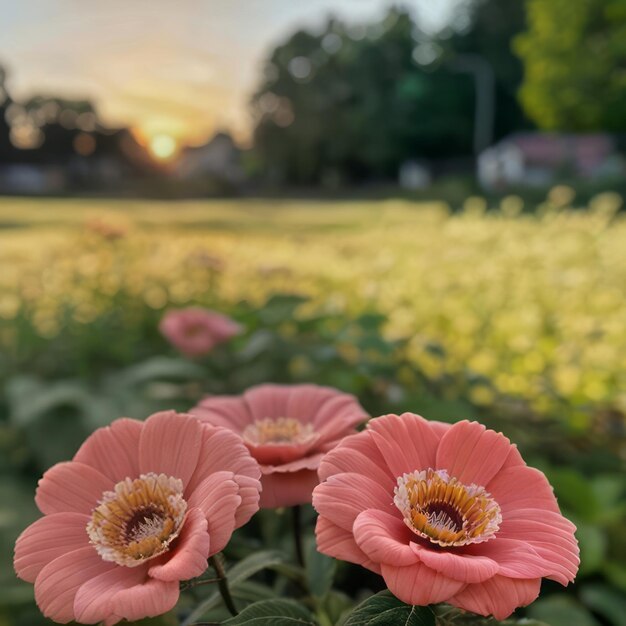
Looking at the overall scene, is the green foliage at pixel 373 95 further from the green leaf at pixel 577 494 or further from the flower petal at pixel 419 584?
the flower petal at pixel 419 584

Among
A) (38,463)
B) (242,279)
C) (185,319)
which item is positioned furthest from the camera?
(242,279)

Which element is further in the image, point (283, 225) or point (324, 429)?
point (283, 225)

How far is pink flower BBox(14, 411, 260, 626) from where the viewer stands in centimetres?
27

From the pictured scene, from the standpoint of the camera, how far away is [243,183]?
21.4 feet

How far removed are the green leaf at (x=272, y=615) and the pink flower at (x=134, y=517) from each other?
4 cm

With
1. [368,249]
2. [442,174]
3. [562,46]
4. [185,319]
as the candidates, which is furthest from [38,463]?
[442,174]

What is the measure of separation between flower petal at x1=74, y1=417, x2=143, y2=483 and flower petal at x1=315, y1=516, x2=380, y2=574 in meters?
0.10

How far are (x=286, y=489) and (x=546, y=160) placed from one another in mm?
14882

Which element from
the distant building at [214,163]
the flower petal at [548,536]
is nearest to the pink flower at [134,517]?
the flower petal at [548,536]

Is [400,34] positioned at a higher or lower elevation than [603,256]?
higher

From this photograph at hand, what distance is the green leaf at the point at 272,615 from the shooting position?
0.99 ft

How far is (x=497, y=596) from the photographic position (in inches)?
10.5

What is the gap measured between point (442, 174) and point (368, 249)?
10962mm

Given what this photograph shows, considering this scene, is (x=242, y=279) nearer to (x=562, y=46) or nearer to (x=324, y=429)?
(x=324, y=429)
